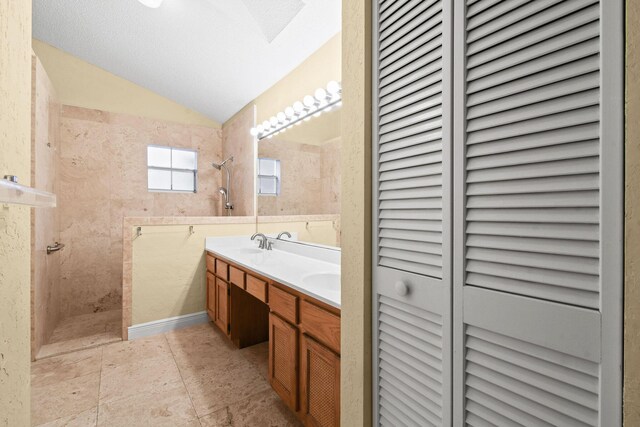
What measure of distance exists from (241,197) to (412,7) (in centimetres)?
288

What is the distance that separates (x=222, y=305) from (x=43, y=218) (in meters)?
1.66

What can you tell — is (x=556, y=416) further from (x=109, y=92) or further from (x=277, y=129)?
(x=109, y=92)

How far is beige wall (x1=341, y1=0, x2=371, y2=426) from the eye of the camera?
3.05 ft

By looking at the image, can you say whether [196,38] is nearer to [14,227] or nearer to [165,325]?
[14,227]

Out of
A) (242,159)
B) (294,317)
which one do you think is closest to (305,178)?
(294,317)

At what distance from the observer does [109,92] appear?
134 inches

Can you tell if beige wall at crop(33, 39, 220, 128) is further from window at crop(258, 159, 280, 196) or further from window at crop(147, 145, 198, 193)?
window at crop(258, 159, 280, 196)

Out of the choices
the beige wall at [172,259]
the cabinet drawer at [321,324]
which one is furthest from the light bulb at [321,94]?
the cabinet drawer at [321,324]

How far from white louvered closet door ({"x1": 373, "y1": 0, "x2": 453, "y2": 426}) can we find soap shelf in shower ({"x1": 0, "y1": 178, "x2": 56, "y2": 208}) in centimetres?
88

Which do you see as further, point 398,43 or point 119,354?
point 119,354

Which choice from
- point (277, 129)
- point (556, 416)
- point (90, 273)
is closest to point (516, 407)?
point (556, 416)

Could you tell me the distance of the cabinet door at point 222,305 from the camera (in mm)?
2436

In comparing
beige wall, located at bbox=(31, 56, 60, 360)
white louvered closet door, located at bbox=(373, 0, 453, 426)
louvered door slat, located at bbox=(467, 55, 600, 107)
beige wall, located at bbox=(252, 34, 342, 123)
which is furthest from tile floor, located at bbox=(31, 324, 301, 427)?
beige wall, located at bbox=(252, 34, 342, 123)

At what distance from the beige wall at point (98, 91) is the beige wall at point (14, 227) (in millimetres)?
2883
